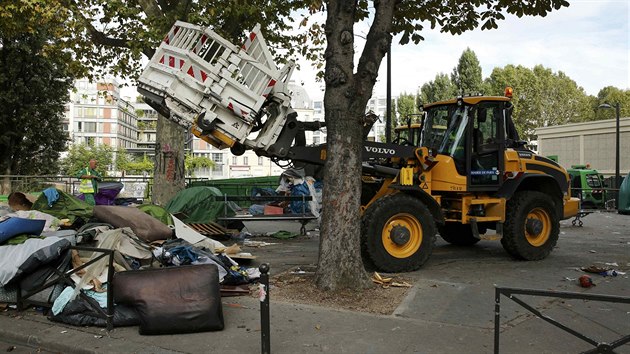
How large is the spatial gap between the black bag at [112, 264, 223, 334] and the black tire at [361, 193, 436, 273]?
3.00 m

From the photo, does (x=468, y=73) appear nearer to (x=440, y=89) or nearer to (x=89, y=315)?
(x=440, y=89)

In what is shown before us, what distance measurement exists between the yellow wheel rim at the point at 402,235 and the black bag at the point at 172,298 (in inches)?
131

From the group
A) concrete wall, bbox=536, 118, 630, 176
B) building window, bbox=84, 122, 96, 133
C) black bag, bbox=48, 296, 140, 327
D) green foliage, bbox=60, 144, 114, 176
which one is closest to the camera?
black bag, bbox=48, 296, 140, 327

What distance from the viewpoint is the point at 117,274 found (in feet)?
18.1

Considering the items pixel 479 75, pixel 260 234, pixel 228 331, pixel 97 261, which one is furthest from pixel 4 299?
pixel 479 75

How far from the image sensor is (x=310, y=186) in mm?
14250

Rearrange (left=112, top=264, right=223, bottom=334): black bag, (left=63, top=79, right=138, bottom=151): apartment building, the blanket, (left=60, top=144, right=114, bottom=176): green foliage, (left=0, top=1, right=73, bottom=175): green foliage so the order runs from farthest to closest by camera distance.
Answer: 1. (left=63, top=79, right=138, bottom=151): apartment building
2. (left=60, top=144, right=114, bottom=176): green foliage
3. (left=0, top=1, right=73, bottom=175): green foliage
4. the blanket
5. (left=112, top=264, right=223, bottom=334): black bag

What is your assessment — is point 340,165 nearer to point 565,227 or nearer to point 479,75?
point 565,227

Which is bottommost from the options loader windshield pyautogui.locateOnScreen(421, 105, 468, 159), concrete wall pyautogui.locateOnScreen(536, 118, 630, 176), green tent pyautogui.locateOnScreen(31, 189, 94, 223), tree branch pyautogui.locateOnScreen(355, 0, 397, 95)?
green tent pyautogui.locateOnScreen(31, 189, 94, 223)

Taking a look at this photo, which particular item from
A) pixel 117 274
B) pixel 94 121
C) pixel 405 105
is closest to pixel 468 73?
pixel 405 105

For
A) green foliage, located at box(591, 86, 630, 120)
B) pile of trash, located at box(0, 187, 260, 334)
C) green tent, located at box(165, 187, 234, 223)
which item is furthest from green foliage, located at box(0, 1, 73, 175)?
green foliage, located at box(591, 86, 630, 120)

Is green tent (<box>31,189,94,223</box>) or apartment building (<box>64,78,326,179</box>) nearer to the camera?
green tent (<box>31,189,94,223</box>)

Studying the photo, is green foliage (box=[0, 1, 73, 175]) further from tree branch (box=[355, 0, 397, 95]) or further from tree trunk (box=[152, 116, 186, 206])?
tree branch (box=[355, 0, 397, 95])

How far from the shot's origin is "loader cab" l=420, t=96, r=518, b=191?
905 cm
